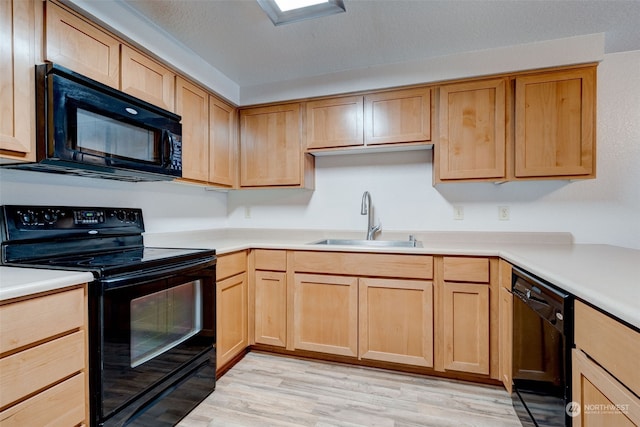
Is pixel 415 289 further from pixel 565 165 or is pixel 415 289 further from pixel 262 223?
pixel 262 223

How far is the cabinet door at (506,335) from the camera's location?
1689 mm

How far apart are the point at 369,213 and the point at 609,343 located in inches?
72.5

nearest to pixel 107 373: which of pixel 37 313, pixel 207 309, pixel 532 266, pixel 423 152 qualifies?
pixel 37 313

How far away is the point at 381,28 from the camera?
186 centimetres

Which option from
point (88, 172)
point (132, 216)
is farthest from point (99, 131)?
point (132, 216)

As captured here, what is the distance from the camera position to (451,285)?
77.7 inches

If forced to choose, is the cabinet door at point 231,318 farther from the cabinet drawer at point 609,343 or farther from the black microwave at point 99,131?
the cabinet drawer at point 609,343

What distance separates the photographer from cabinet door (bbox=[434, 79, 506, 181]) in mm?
2121

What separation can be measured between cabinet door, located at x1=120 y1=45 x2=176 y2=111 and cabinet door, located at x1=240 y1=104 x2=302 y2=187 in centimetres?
78

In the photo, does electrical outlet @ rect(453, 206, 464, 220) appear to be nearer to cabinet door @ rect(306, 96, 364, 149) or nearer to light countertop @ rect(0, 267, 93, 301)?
cabinet door @ rect(306, 96, 364, 149)

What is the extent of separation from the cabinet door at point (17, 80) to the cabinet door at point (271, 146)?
154 cm

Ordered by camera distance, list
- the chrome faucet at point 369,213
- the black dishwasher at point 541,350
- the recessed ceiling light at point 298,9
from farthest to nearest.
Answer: the chrome faucet at point 369,213 < the recessed ceiling light at point 298,9 < the black dishwasher at point 541,350

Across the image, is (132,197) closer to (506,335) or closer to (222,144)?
(222,144)

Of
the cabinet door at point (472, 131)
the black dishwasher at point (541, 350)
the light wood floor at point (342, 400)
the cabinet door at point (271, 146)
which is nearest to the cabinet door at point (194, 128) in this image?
the cabinet door at point (271, 146)
